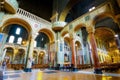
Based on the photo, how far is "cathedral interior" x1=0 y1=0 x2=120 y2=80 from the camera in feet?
28.4

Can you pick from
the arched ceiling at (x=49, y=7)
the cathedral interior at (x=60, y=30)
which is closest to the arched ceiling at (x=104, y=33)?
the cathedral interior at (x=60, y=30)

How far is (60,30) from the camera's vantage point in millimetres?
14711

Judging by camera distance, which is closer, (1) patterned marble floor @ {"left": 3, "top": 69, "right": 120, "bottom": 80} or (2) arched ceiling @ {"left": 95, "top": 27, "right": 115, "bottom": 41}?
(1) patterned marble floor @ {"left": 3, "top": 69, "right": 120, "bottom": 80}

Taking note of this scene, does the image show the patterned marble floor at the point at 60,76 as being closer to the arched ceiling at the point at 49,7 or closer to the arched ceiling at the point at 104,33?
the arched ceiling at the point at 49,7

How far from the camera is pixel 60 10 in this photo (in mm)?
15422

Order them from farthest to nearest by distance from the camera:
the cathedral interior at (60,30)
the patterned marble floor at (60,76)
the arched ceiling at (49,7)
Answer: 1. the arched ceiling at (49,7)
2. the cathedral interior at (60,30)
3. the patterned marble floor at (60,76)

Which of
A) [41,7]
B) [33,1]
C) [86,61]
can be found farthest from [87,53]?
[33,1]

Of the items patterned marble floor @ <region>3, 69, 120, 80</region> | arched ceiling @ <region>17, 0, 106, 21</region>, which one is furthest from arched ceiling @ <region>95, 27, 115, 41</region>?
patterned marble floor @ <region>3, 69, 120, 80</region>

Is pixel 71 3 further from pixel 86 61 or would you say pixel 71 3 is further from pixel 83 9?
pixel 86 61

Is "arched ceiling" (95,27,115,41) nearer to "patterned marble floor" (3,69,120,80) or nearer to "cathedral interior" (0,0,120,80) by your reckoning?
"cathedral interior" (0,0,120,80)

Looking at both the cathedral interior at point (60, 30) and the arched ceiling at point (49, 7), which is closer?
the cathedral interior at point (60, 30)

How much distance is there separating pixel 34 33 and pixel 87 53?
508 inches

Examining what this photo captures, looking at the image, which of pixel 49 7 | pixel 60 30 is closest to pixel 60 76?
pixel 60 30

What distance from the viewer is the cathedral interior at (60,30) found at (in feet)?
28.4
